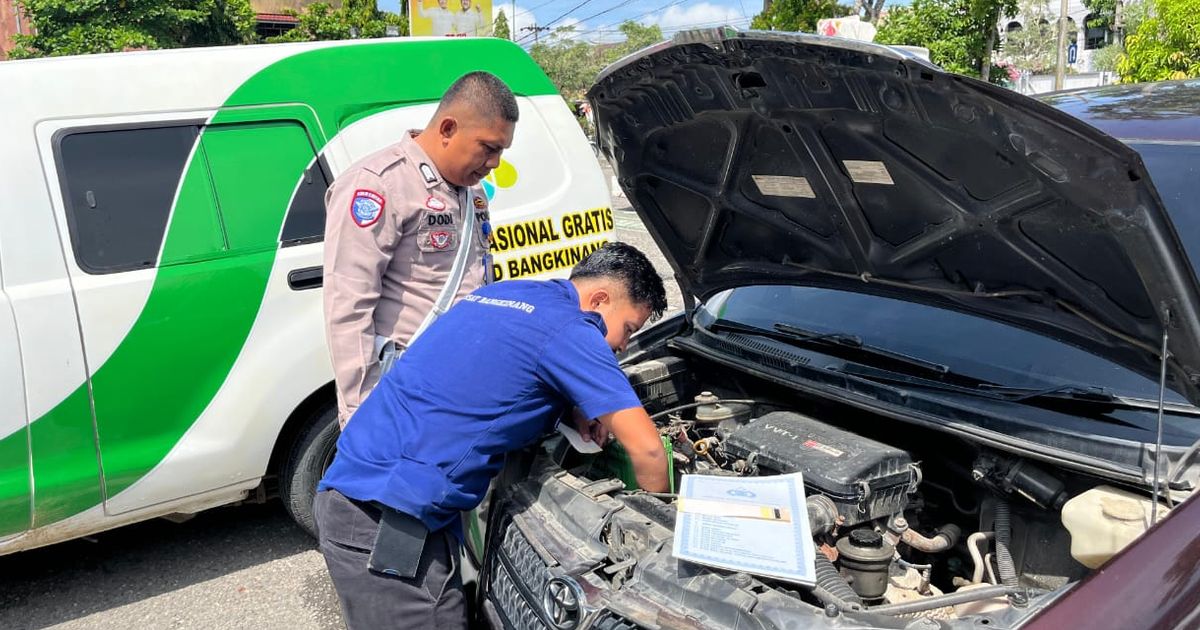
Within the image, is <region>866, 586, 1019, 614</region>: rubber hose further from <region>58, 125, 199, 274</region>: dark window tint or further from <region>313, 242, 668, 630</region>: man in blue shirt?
<region>58, 125, 199, 274</region>: dark window tint

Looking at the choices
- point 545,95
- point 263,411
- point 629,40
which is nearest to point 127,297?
point 263,411

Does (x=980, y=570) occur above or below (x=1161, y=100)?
below

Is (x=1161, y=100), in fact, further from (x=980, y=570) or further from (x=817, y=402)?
(x=980, y=570)

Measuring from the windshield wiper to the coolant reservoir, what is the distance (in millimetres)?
591

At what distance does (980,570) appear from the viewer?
6.91 ft

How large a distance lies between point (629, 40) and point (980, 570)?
6593 cm

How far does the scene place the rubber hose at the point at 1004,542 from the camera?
6.71 feet

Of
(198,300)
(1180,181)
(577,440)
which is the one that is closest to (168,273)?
(198,300)

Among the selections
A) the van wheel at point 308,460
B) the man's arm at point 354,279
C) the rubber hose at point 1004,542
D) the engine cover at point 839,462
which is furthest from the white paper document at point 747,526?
the van wheel at point 308,460

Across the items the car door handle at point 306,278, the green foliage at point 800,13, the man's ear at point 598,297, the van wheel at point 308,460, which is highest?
the green foliage at point 800,13

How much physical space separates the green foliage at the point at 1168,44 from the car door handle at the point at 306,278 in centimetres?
700

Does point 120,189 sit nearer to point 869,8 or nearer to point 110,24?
point 110,24

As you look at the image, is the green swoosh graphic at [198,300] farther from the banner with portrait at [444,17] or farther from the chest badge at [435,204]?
the banner with portrait at [444,17]

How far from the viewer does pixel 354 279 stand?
260 cm
